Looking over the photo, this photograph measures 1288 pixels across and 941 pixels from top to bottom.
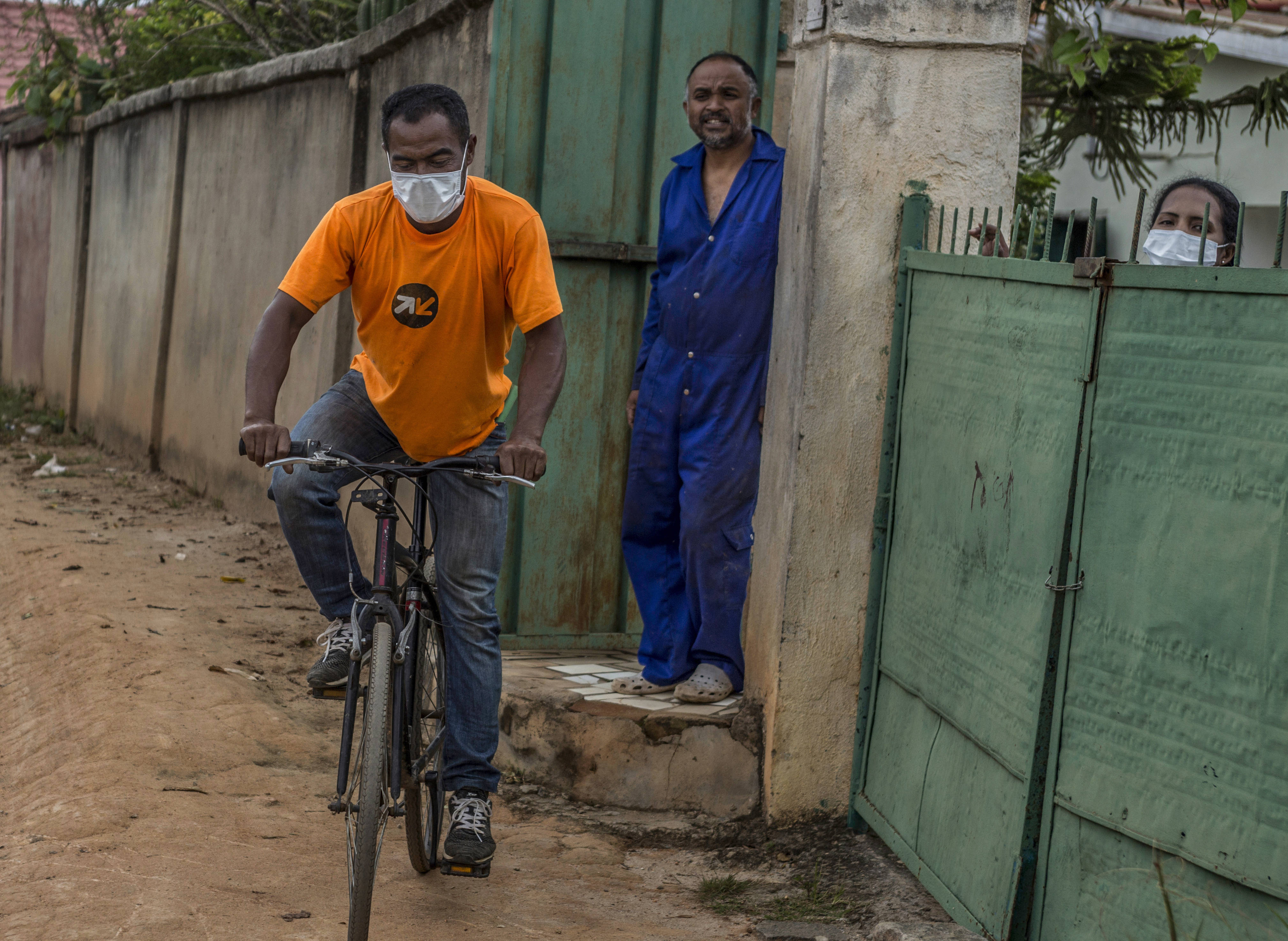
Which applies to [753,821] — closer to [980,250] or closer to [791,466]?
[791,466]

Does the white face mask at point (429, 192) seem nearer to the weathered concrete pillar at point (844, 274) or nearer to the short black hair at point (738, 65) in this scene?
the weathered concrete pillar at point (844, 274)

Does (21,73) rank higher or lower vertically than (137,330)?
higher

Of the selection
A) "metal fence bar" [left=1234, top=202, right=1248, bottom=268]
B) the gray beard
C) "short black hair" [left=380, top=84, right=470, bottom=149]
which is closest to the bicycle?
"short black hair" [left=380, top=84, right=470, bottom=149]

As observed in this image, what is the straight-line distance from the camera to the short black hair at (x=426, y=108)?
3.25 meters

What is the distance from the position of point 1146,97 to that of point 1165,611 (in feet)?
19.3

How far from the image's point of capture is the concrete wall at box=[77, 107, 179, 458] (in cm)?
1062

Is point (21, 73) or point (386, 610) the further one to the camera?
point (21, 73)

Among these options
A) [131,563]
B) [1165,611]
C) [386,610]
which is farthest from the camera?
[131,563]

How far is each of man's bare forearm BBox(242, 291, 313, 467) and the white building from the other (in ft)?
22.4

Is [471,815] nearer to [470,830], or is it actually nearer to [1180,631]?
[470,830]

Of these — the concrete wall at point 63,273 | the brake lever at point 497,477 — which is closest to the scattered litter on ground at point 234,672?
the brake lever at point 497,477

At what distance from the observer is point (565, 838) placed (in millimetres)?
4211

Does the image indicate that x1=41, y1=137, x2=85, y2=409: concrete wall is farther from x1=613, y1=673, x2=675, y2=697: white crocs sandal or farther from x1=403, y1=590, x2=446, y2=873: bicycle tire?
x1=403, y1=590, x2=446, y2=873: bicycle tire

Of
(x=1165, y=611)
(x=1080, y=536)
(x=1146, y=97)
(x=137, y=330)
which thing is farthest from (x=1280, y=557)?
(x=137, y=330)
